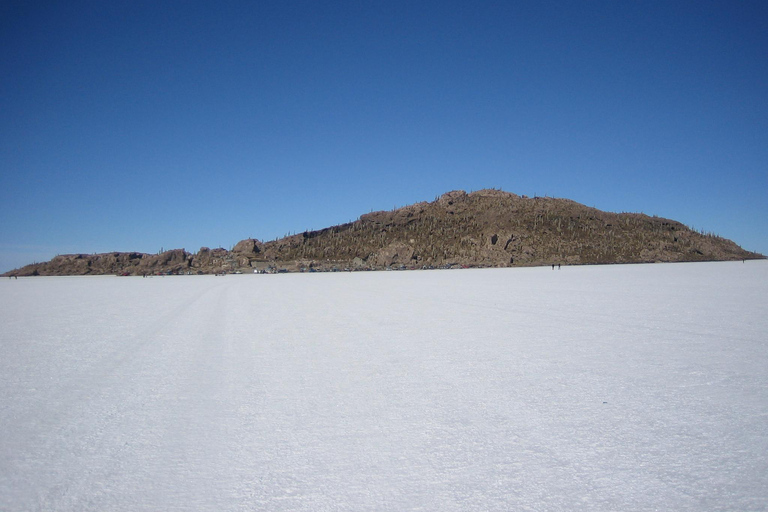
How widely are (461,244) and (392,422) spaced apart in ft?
303

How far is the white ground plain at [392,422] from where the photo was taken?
286cm

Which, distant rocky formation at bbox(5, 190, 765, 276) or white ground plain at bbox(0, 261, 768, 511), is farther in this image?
distant rocky formation at bbox(5, 190, 765, 276)

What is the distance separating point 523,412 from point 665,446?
108 cm

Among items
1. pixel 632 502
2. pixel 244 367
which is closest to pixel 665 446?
pixel 632 502

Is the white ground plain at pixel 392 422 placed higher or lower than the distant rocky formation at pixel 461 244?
lower

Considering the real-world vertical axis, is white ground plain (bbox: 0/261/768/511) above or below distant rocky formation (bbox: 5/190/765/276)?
below

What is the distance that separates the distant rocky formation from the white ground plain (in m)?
76.1

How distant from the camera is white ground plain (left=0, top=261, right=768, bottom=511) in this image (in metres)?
2.86

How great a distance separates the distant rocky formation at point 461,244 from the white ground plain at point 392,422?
76142 mm

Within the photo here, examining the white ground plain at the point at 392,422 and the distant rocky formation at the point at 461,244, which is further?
the distant rocky formation at the point at 461,244

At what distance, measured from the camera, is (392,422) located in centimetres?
401

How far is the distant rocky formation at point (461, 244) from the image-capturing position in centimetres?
8688

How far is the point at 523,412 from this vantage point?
13.7 feet

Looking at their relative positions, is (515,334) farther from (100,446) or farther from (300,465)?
(100,446)
